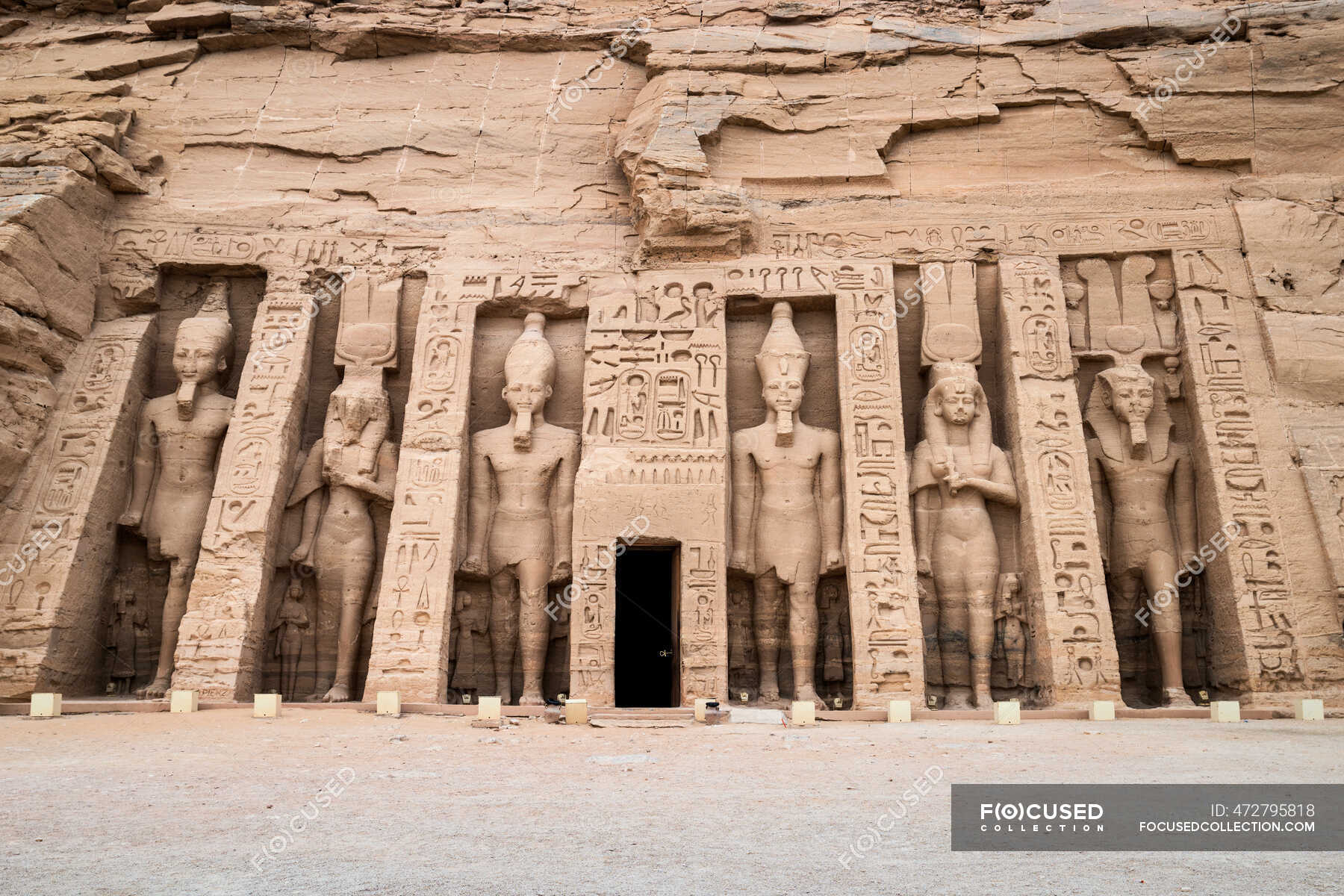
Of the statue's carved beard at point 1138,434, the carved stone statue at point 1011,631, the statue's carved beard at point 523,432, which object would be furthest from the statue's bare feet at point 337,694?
the statue's carved beard at point 1138,434

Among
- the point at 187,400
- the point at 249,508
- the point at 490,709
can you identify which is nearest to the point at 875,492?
the point at 490,709

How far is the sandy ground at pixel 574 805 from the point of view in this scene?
12.1ft

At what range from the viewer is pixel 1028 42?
11.8 m

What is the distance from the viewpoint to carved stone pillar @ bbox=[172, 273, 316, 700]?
940 centimetres

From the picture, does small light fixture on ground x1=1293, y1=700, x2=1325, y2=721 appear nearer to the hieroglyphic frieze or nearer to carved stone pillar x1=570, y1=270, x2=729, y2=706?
carved stone pillar x1=570, y1=270, x2=729, y2=706

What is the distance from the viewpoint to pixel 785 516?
399 inches

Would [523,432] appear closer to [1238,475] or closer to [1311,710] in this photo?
[1238,475]

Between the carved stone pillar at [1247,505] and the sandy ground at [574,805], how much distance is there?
1.55 meters

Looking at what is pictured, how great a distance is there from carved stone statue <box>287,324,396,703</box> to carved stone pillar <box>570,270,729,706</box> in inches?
79.9

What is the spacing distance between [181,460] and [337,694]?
285cm

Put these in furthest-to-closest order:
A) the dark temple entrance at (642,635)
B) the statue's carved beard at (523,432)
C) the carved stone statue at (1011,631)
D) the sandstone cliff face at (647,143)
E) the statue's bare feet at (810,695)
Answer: the dark temple entrance at (642,635) < the sandstone cliff face at (647,143) < the statue's carved beard at (523,432) < the carved stone statue at (1011,631) < the statue's bare feet at (810,695)

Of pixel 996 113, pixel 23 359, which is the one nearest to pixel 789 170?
pixel 996 113

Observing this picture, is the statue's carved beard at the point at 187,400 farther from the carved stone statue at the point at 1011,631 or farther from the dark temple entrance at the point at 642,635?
the carved stone statue at the point at 1011,631

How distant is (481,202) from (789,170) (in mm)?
3297
